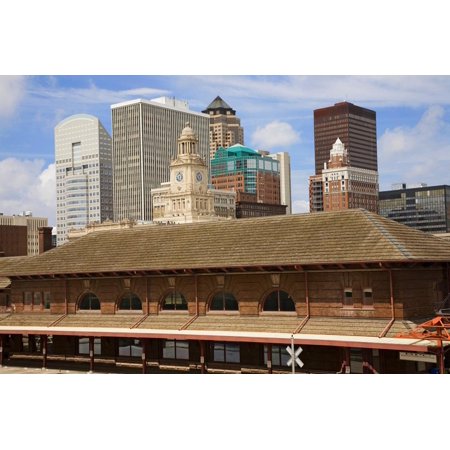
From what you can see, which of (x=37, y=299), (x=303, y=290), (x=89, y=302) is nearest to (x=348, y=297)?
(x=303, y=290)

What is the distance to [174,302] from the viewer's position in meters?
35.9

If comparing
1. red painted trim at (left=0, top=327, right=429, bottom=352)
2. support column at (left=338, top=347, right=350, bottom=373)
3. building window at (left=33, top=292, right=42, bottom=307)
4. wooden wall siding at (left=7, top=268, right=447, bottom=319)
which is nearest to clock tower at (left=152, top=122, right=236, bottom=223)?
building window at (left=33, top=292, right=42, bottom=307)

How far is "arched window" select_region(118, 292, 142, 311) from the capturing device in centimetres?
3712

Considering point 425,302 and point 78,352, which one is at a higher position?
point 425,302

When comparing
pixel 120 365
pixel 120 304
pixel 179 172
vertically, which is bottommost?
pixel 120 365

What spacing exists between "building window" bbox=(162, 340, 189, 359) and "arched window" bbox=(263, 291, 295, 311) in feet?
15.8

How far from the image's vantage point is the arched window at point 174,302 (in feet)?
117

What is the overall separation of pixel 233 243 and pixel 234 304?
114 inches

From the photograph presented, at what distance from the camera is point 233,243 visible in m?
35.1

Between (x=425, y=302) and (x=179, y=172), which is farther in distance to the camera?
(x=179, y=172)

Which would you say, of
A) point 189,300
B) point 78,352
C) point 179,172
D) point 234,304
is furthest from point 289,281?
point 179,172

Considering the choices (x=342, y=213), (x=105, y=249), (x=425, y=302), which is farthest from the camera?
(x=105, y=249)

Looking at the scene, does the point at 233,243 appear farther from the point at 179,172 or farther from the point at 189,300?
the point at 179,172

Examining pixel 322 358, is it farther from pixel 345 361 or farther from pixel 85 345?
pixel 85 345
